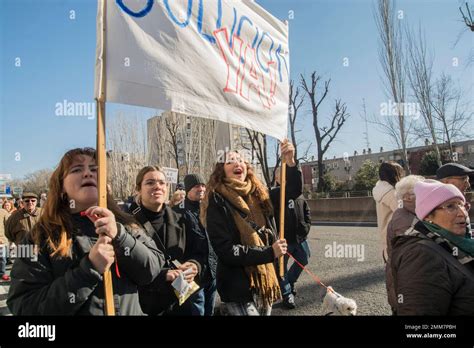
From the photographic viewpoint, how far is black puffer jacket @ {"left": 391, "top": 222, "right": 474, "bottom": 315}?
1600 millimetres

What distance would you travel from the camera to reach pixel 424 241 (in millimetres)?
1705

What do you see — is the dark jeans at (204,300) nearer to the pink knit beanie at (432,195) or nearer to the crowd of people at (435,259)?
the crowd of people at (435,259)

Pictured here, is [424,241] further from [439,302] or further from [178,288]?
[178,288]

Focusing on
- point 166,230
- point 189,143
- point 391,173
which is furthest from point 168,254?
point 189,143

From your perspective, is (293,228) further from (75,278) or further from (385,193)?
(75,278)

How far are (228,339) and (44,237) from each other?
114 cm

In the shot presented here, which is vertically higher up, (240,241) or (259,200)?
(259,200)

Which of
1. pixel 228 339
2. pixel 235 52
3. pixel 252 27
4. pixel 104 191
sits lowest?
pixel 228 339

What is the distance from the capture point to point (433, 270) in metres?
1.62

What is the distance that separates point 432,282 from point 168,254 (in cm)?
162

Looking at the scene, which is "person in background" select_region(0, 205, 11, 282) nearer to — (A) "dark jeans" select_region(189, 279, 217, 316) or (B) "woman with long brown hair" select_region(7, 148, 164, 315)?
(A) "dark jeans" select_region(189, 279, 217, 316)

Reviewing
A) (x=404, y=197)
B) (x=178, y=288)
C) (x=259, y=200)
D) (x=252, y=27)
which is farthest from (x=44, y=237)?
(x=404, y=197)
